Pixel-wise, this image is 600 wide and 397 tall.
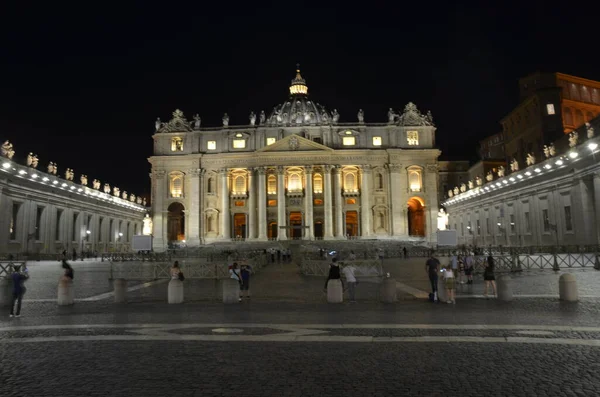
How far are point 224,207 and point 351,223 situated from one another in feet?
72.1

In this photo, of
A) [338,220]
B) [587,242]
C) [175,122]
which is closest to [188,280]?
[587,242]

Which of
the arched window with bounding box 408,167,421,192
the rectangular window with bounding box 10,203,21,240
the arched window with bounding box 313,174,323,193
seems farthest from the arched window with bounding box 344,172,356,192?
the rectangular window with bounding box 10,203,21,240

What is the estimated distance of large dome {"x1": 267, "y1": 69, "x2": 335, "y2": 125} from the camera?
325 ft

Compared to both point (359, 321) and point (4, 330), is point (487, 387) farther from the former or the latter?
point (4, 330)

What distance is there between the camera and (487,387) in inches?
255

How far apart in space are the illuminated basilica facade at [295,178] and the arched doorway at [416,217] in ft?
9.56

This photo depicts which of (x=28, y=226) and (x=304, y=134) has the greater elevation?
(x=304, y=134)

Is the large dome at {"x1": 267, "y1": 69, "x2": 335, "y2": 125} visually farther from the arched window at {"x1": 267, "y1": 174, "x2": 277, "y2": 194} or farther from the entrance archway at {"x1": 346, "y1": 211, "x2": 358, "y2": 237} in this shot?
the entrance archway at {"x1": 346, "y1": 211, "x2": 358, "y2": 237}

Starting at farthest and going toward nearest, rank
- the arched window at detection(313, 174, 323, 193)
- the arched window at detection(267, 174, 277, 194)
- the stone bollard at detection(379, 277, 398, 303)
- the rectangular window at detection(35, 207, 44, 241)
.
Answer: the arched window at detection(267, 174, 277, 194) → the arched window at detection(313, 174, 323, 193) → the rectangular window at detection(35, 207, 44, 241) → the stone bollard at detection(379, 277, 398, 303)

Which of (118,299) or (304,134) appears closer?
(118,299)

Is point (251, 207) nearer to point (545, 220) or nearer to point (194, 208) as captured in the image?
point (194, 208)

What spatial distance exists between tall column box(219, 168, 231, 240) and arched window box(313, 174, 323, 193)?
14.7 metres

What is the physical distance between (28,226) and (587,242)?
5433cm

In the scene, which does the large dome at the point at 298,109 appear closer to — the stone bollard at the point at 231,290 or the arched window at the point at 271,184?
the arched window at the point at 271,184
